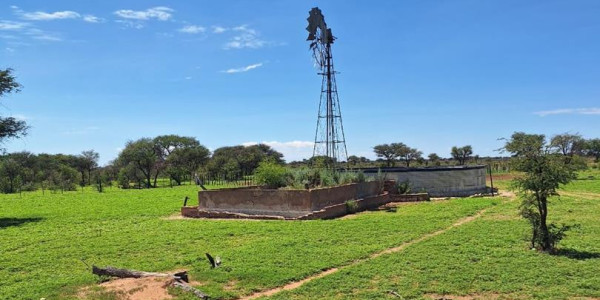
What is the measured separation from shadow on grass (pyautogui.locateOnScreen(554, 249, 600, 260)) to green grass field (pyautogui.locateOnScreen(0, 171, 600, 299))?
0.07 ft

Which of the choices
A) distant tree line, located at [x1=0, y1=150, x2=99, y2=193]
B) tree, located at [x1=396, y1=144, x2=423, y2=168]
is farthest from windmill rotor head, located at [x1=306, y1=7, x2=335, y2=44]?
tree, located at [x1=396, y1=144, x2=423, y2=168]

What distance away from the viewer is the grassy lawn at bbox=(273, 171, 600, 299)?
25.6 feet

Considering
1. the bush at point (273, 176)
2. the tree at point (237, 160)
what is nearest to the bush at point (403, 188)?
the bush at point (273, 176)

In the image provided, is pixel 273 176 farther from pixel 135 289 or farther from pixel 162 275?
pixel 135 289

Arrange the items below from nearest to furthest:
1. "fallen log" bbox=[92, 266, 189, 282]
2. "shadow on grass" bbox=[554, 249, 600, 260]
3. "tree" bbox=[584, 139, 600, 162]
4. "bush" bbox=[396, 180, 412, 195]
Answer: "fallen log" bbox=[92, 266, 189, 282] < "shadow on grass" bbox=[554, 249, 600, 260] < "bush" bbox=[396, 180, 412, 195] < "tree" bbox=[584, 139, 600, 162]

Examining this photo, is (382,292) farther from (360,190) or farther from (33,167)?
(33,167)

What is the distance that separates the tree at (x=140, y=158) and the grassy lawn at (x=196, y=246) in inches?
1751

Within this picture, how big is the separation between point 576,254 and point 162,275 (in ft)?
28.8

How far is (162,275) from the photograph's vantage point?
28.3 ft

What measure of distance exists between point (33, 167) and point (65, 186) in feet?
73.0

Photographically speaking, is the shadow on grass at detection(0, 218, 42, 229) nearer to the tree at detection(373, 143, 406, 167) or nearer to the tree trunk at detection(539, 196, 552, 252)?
the tree trunk at detection(539, 196, 552, 252)

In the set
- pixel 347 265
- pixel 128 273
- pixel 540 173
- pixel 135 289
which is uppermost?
pixel 540 173

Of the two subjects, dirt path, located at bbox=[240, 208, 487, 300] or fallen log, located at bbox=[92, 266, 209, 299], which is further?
dirt path, located at bbox=[240, 208, 487, 300]

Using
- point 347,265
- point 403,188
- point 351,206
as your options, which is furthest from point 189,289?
point 403,188
